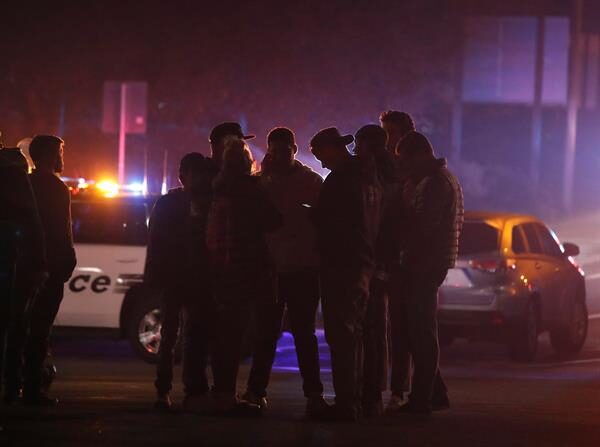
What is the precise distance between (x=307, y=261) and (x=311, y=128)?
21.3m

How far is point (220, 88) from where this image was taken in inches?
1198

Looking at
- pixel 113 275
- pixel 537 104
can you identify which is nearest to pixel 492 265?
pixel 113 275

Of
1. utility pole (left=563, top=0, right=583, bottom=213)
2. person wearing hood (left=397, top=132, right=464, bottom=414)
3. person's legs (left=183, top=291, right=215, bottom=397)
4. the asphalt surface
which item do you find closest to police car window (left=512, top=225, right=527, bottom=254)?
the asphalt surface

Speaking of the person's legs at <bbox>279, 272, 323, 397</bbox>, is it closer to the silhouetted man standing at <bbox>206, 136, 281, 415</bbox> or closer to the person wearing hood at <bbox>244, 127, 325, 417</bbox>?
the person wearing hood at <bbox>244, 127, 325, 417</bbox>

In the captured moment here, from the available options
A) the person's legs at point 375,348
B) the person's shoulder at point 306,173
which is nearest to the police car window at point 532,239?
the person's legs at point 375,348

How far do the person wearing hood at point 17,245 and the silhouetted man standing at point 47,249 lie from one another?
43cm

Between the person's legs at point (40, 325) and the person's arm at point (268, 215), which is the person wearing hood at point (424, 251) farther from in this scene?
the person's legs at point (40, 325)

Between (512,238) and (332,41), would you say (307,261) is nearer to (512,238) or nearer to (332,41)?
(512,238)

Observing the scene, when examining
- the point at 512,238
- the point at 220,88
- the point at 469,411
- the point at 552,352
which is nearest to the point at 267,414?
the point at 469,411

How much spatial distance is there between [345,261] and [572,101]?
30.0 metres

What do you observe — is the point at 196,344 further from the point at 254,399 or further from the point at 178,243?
the point at 178,243

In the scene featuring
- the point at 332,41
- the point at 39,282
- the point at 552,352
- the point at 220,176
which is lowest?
the point at 552,352

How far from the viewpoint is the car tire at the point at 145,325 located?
14.8 meters

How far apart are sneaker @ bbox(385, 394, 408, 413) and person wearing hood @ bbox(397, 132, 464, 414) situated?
50 mm
